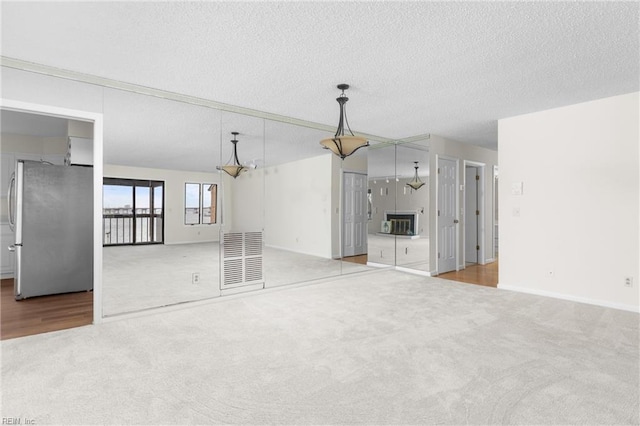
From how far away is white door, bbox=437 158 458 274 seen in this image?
589 cm

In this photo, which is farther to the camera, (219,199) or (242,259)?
(242,259)

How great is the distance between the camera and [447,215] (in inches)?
238

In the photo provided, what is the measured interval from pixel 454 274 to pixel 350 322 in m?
3.31

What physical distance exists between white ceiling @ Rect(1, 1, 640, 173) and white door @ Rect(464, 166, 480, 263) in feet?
9.04

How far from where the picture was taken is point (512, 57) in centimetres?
281

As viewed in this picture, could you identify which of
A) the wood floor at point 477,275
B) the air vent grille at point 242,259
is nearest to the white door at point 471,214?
the wood floor at point 477,275

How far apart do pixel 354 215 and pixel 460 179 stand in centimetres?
213

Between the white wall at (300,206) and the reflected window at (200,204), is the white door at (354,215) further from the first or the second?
the reflected window at (200,204)

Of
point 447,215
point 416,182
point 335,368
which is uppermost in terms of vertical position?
point 416,182

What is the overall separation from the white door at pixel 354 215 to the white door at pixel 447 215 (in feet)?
4.29

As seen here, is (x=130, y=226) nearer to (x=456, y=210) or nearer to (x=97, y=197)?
(x=97, y=197)

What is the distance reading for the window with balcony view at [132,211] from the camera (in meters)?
3.44

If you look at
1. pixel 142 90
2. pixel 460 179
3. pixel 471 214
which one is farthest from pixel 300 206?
pixel 471 214

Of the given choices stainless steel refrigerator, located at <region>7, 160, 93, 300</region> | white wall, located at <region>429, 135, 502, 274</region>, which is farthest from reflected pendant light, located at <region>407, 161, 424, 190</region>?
stainless steel refrigerator, located at <region>7, 160, 93, 300</region>
